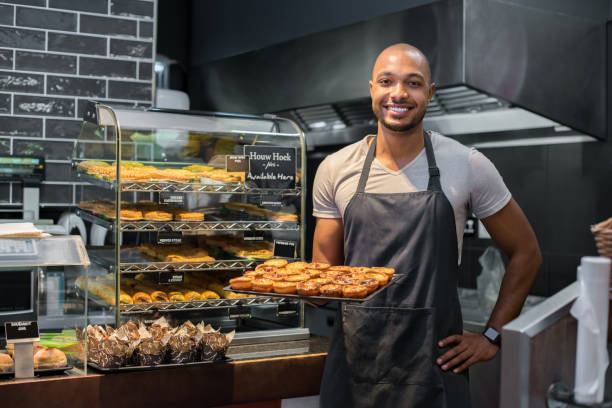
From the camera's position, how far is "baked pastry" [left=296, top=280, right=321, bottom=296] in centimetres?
218

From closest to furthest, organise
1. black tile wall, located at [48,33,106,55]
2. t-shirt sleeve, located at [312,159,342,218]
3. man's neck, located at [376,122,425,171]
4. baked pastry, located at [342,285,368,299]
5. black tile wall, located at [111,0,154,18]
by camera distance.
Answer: baked pastry, located at [342,285,368,299]
man's neck, located at [376,122,425,171]
t-shirt sleeve, located at [312,159,342,218]
black tile wall, located at [48,33,106,55]
black tile wall, located at [111,0,154,18]

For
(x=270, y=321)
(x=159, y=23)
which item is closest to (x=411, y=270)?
(x=270, y=321)

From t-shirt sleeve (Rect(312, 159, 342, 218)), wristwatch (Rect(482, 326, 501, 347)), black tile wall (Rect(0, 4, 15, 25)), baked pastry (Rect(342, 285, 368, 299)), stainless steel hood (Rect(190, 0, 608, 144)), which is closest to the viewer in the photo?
baked pastry (Rect(342, 285, 368, 299))

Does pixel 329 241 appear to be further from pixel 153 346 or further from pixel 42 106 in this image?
pixel 42 106

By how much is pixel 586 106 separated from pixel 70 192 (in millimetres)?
3254

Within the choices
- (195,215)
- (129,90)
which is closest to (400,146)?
(195,215)

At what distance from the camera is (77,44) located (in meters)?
4.84

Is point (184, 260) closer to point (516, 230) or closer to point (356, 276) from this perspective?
point (356, 276)

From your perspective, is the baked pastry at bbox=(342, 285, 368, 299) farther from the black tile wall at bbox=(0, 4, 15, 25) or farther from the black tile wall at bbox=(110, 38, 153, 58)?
the black tile wall at bbox=(0, 4, 15, 25)

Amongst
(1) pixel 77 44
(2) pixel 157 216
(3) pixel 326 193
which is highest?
(1) pixel 77 44

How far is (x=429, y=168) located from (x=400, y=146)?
0.13 metres

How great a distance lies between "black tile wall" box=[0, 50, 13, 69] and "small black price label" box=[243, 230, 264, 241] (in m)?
2.57

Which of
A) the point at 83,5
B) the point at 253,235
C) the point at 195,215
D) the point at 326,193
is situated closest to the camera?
the point at 326,193

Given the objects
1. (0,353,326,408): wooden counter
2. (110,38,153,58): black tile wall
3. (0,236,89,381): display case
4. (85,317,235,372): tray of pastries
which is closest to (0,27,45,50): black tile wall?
(110,38,153,58): black tile wall
